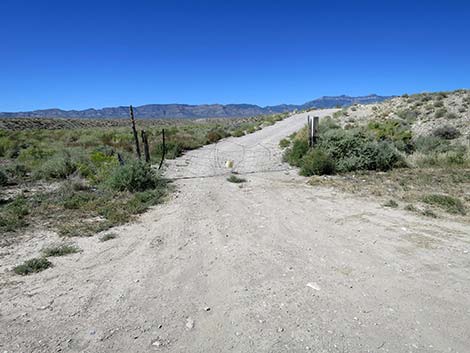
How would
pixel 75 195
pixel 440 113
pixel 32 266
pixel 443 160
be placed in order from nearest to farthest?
pixel 32 266 < pixel 75 195 < pixel 443 160 < pixel 440 113

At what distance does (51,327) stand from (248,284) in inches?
100

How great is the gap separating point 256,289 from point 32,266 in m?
3.70

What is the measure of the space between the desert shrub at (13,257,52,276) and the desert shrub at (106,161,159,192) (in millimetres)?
4713

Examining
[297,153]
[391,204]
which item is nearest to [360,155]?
[297,153]

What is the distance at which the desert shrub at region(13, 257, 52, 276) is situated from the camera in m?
5.35

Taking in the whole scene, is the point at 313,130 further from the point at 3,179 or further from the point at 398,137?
the point at 3,179

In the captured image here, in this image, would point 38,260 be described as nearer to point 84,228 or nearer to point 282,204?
point 84,228

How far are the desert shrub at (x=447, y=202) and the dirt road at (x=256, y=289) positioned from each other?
41.4 inches

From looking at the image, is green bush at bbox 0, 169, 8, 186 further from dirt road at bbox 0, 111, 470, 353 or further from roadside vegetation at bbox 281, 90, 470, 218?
roadside vegetation at bbox 281, 90, 470, 218

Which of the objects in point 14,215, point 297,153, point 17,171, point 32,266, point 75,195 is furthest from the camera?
point 297,153

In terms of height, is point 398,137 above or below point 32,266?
above

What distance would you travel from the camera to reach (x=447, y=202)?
8.02 meters

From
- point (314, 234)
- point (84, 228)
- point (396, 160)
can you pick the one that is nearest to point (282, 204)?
point (314, 234)

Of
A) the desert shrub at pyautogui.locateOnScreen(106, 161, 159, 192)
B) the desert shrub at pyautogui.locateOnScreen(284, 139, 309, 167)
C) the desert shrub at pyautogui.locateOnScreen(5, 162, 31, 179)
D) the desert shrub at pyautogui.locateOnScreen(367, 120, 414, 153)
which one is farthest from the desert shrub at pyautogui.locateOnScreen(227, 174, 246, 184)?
the desert shrub at pyautogui.locateOnScreen(367, 120, 414, 153)
